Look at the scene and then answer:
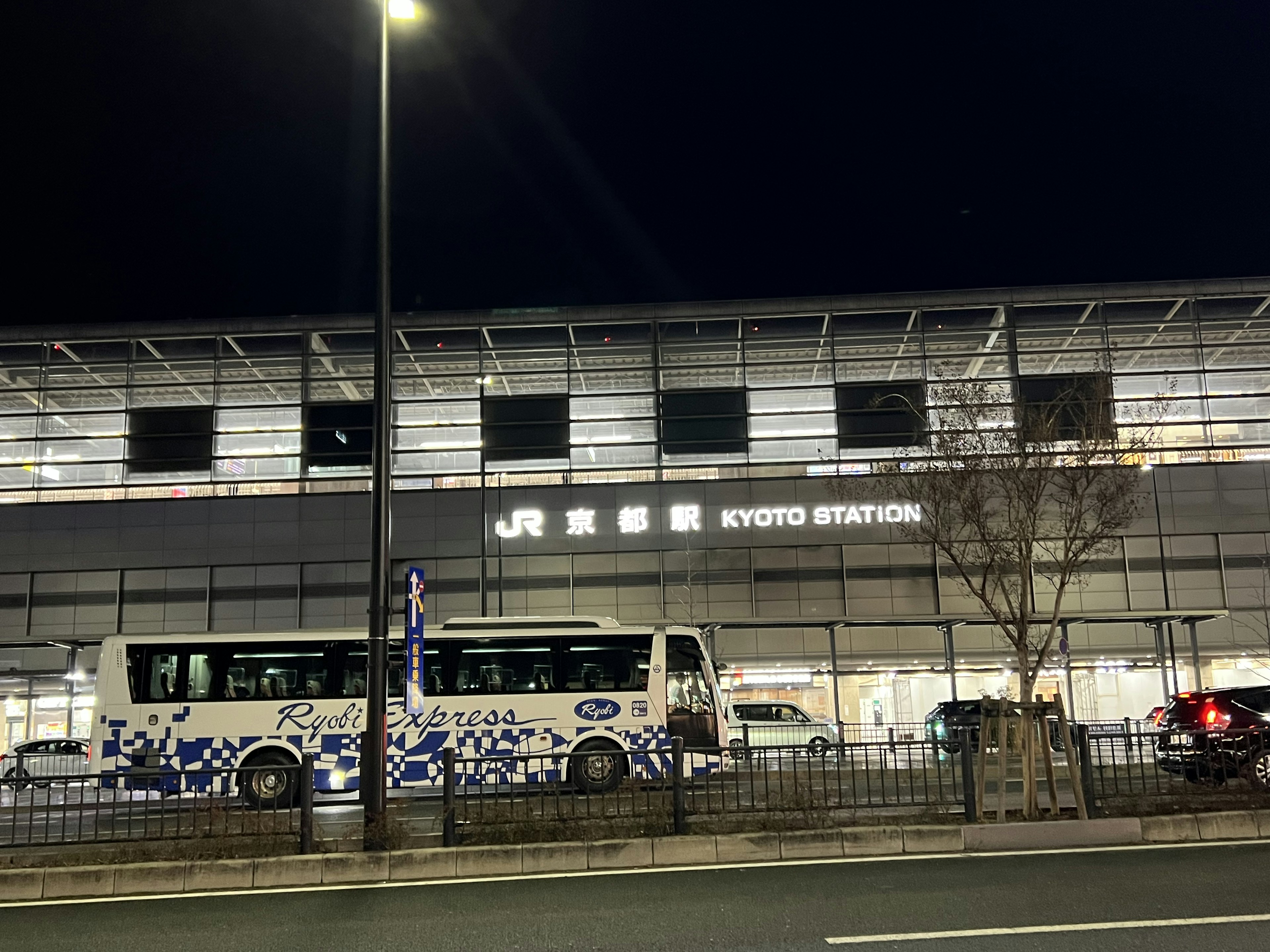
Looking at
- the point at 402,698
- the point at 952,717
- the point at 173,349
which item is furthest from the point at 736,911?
the point at 173,349

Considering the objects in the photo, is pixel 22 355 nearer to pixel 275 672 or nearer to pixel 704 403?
pixel 704 403

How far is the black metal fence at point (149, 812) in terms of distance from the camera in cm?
1090

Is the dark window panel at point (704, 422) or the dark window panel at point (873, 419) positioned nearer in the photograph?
the dark window panel at point (873, 419)

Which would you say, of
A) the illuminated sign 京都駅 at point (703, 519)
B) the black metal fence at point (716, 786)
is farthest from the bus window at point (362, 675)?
the illuminated sign 京都駅 at point (703, 519)

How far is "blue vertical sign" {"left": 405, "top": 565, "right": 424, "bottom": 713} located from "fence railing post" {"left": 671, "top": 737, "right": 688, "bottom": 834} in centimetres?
295

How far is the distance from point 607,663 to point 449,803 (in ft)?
30.7

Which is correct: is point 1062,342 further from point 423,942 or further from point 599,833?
point 423,942

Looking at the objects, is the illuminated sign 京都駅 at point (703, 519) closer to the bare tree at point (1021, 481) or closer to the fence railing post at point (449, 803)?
the bare tree at point (1021, 481)

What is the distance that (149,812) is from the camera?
1130 centimetres

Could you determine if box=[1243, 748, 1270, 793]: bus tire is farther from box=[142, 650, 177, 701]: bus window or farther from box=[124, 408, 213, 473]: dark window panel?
box=[124, 408, 213, 473]: dark window panel

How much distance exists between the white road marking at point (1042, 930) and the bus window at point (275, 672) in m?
14.2

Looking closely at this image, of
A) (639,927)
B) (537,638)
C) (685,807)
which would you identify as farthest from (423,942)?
(537,638)

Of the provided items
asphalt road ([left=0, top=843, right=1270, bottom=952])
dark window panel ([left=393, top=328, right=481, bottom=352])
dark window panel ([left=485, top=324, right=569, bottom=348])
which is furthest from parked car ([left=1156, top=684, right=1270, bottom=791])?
dark window panel ([left=393, top=328, right=481, bottom=352])

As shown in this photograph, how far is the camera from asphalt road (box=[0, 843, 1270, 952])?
→ 733cm
